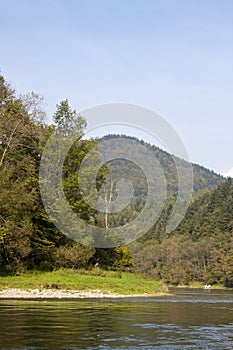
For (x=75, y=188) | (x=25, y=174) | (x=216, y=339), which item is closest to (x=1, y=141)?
(x=25, y=174)

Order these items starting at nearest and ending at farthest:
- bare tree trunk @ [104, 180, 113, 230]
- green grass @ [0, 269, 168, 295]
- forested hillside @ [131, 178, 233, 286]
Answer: green grass @ [0, 269, 168, 295] < bare tree trunk @ [104, 180, 113, 230] < forested hillside @ [131, 178, 233, 286]

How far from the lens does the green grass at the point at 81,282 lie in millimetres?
43906

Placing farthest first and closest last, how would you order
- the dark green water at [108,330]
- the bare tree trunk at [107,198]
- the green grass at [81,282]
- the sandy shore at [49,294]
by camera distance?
the bare tree trunk at [107,198] → the green grass at [81,282] → the sandy shore at [49,294] → the dark green water at [108,330]

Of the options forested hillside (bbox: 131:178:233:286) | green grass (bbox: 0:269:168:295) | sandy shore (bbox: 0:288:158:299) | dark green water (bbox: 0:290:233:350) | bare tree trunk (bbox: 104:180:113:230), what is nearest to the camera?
dark green water (bbox: 0:290:233:350)

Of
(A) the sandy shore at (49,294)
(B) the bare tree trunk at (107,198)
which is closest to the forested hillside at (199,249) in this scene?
(B) the bare tree trunk at (107,198)

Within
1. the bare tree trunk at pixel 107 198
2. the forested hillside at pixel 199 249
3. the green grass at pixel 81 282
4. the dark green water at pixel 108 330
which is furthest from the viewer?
the forested hillside at pixel 199 249

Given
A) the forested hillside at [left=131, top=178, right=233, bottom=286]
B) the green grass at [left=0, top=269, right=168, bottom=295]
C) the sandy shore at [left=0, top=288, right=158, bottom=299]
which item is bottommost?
the sandy shore at [left=0, top=288, right=158, bottom=299]

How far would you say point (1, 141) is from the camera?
47.2 m

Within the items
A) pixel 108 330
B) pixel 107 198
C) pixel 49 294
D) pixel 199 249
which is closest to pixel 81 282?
pixel 49 294

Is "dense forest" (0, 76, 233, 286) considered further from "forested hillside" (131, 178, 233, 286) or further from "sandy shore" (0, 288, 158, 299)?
"forested hillside" (131, 178, 233, 286)

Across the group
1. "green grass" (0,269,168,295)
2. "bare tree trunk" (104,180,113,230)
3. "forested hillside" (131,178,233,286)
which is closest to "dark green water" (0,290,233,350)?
"green grass" (0,269,168,295)

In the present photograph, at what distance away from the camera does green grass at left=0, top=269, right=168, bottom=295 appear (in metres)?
43.9

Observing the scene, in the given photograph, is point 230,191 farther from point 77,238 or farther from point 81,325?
point 81,325

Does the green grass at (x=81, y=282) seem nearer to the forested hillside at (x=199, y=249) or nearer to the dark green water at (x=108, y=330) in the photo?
the dark green water at (x=108, y=330)
